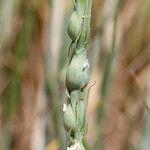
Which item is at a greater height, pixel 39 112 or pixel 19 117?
pixel 39 112

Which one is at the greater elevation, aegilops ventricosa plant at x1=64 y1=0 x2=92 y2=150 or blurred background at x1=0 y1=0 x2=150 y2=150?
aegilops ventricosa plant at x1=64 y1=0 x2=92 y2=150

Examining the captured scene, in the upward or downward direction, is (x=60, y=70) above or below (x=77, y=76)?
below

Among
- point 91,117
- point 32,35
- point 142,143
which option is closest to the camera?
point 142,143

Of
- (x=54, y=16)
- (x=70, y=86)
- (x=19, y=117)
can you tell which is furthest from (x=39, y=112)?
(x=70, y=86)

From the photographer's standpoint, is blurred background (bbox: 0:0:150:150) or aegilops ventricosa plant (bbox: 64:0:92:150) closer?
aegilops ventricosa plant (bbox: 64:0:92:150)

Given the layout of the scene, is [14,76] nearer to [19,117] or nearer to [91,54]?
[91,54]

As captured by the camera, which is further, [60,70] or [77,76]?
[60,70]

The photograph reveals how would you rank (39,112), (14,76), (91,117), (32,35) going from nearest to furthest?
(14,76), (39,112), (91,117), (32,35)

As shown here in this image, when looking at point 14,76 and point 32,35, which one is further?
point 32,35
